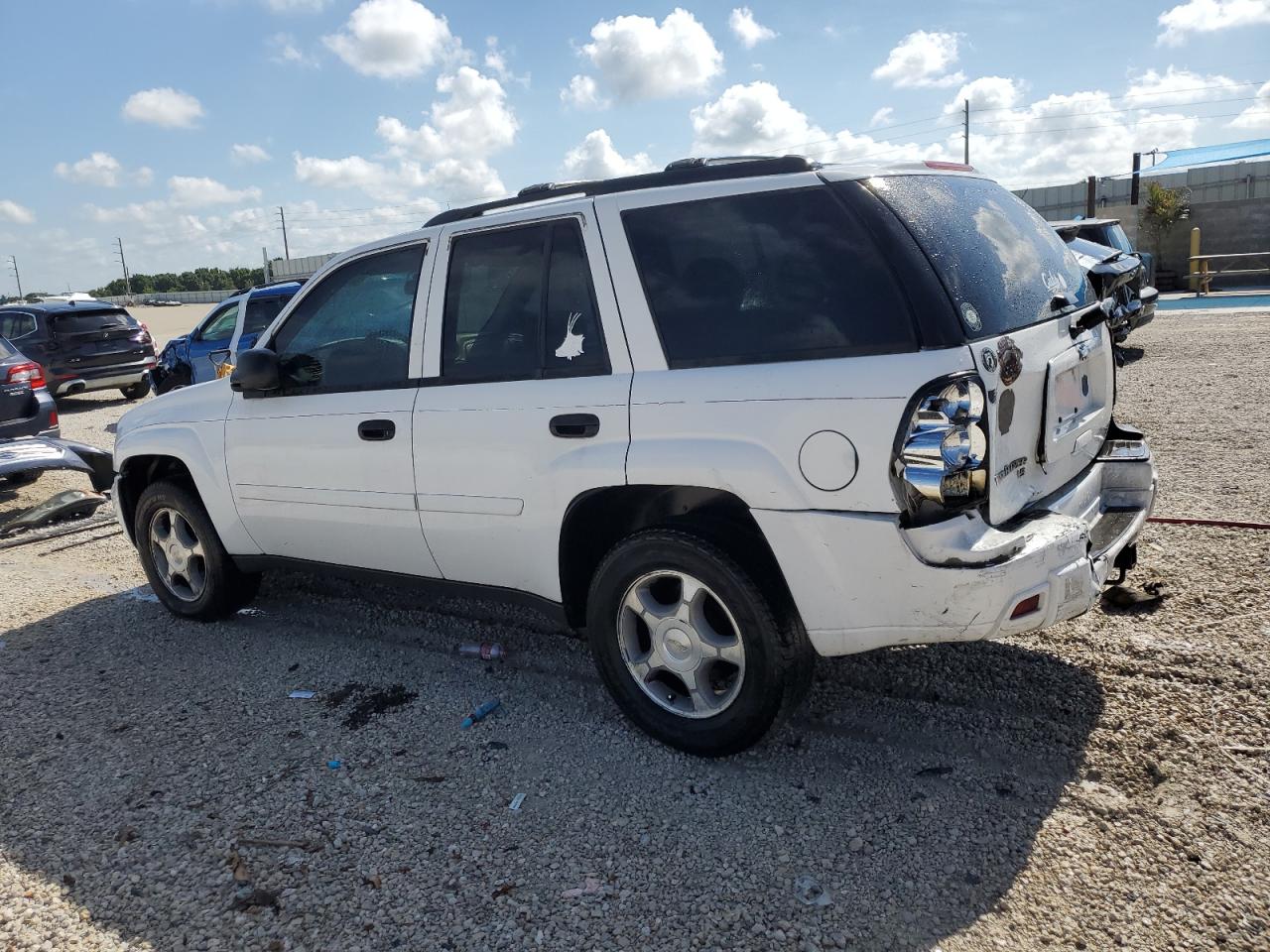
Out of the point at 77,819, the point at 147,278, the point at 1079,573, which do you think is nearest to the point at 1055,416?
the point at 1079,573

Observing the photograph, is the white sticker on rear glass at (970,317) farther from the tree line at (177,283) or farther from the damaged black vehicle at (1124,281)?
the tree line at (177,283)

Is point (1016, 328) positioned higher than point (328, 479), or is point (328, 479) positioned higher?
point (1016, 328)

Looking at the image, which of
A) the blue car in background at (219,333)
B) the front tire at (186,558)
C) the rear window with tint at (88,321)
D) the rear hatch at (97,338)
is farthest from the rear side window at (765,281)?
the rear window with tint at (88,321)

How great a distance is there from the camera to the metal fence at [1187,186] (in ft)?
Result: 100

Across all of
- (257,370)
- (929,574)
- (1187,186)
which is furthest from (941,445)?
(1187,186)

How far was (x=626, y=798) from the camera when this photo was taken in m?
3.17

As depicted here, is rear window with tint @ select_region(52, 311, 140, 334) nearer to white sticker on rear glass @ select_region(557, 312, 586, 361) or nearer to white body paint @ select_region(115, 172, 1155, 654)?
white body paint @ select_region(115, 172, 1155, 654)

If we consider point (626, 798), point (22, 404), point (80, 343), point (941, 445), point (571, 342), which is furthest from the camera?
point (80, 343)

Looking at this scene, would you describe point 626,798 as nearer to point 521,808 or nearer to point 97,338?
point 521,808

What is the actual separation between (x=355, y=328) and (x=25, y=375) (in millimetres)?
6843

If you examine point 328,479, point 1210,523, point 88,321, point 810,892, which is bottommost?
point 810,892

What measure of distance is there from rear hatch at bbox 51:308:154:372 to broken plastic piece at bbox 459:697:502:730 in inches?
575

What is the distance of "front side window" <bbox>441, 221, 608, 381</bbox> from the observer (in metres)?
3.53

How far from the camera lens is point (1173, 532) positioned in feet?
17.0
